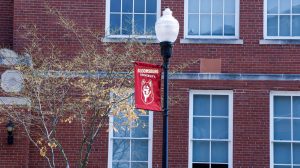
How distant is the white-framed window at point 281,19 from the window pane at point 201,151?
10.7ft

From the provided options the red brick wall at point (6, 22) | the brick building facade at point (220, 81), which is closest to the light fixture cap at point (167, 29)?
the brick building facade at point (220, 81)

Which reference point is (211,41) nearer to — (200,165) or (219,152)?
(219,152)

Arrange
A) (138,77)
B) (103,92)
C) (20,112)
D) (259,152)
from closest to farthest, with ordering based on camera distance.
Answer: (138,77)
(103,92)
(20,112)
(259,152)

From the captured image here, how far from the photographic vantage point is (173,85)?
16.4m

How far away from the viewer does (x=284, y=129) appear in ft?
53.4

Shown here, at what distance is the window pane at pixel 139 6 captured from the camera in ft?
55.3

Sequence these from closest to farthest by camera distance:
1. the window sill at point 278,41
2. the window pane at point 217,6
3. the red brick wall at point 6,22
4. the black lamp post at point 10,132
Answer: the black lamp post at point 10,132 → the window sill at point 278,41 → the window pane at point 217,6 → the red brick wall at point 6,22

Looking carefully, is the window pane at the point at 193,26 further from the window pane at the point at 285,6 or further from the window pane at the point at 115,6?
the window pane at the point at 285,6

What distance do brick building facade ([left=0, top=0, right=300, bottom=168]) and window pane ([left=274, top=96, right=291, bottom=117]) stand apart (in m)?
0.03

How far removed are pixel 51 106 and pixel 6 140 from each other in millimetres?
2378

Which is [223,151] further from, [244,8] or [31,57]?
[31,57]

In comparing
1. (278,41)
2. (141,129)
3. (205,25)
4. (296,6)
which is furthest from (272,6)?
(141,129)

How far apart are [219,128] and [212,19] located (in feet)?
9.52

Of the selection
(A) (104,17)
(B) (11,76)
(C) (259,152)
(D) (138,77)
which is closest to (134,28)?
(A) (104,17)
